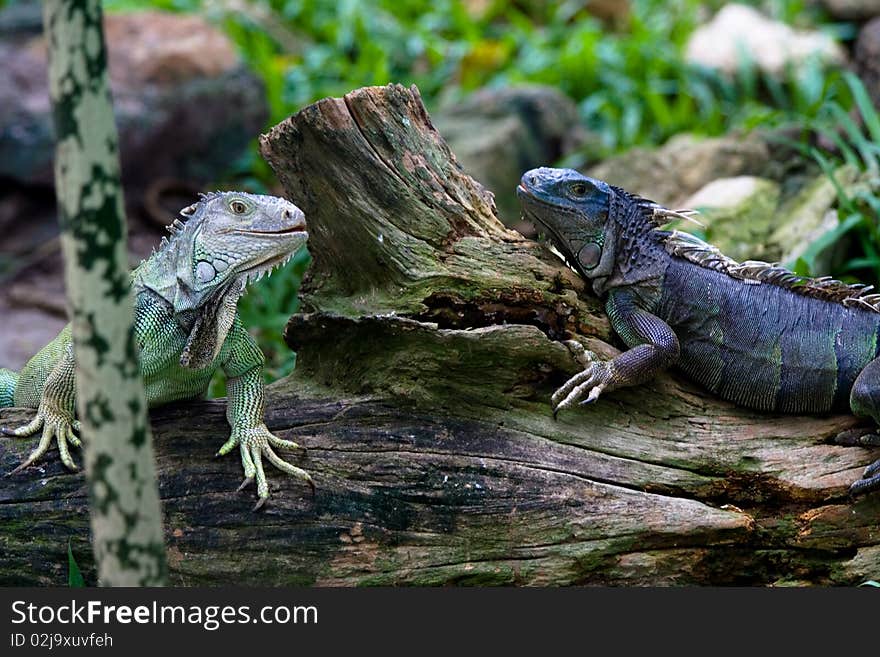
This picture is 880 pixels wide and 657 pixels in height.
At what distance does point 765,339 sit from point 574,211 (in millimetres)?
1073

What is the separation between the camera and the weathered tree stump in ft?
12.9

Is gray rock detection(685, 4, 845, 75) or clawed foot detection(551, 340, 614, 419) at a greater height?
gray rock detection(685, 4, 845, 75)

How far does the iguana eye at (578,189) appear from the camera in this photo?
4680mm

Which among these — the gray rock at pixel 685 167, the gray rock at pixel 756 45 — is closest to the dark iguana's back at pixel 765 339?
the gray rock at pixel 685 167

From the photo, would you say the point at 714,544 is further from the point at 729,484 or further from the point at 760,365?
the point at 760,365

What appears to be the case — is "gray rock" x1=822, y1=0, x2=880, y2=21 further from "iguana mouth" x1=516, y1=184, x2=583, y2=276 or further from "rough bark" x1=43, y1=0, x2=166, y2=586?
"rough bark" x1=43, y1=0, x2=166, y2=586

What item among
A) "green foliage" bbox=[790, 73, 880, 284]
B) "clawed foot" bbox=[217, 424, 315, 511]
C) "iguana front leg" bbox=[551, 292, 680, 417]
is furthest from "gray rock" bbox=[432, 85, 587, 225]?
"clawed foot" bbox=[217, 424, 315, 511]

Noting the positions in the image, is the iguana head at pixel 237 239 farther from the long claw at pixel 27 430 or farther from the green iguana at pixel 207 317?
the long claw at pixel 27 430

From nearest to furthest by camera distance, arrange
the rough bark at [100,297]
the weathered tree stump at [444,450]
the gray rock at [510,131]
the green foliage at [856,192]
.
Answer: the rough bark at [100,297], the weathered tree stump at [444,450], the green foliage at [856,192], the gray rock at [510,131]

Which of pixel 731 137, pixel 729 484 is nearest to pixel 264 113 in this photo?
pixel 731 137

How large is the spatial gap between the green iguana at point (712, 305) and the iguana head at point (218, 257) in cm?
132

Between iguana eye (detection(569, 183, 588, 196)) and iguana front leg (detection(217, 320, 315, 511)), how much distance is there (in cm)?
167

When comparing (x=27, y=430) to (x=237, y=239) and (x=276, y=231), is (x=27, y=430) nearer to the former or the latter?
(x=237, y=239)

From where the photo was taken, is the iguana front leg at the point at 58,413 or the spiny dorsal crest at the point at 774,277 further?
the spiny dorsal crest at the point at 774,277
